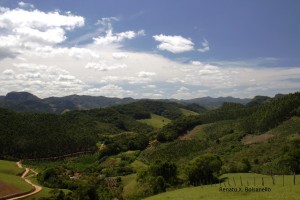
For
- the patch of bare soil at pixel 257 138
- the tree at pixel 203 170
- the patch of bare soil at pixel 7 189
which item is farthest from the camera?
the patch of bare soil at pixel 257 138

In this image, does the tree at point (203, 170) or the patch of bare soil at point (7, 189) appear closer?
the tree at point (203, 170)

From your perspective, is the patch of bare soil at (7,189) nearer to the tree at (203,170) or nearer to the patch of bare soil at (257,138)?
the tree at (203,170)

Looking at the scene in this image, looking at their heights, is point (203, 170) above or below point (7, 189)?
above

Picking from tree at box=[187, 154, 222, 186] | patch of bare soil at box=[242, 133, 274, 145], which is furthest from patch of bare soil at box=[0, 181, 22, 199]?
patch of bare soil at box=[242, 133, 274, 145]

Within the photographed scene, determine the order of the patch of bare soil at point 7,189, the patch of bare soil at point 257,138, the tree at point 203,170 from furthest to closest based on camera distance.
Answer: the patch of bare soil at point 257,138 → the patch of bare soil at point 7,189 → the tree at point 203,170

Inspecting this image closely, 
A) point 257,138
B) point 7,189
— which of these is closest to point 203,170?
point 7,189

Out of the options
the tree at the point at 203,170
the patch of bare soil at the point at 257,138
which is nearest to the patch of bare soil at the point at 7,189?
the tree at the point at 203,170

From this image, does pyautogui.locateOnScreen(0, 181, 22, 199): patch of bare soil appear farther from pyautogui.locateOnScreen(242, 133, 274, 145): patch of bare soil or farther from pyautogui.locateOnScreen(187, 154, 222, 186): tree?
pyautogui.locateOnScreen(242, 133, 274, 145): patch of bare soil

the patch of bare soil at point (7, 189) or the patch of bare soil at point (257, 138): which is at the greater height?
the patch of bare soil at point (257, 138)

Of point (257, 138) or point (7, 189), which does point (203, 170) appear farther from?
point (257, 138)

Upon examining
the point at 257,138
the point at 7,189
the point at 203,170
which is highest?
the point at 257,138

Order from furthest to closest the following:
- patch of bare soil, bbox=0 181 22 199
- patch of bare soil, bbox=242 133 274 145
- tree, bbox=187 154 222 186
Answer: patch of bare soil, bbox=242 133 274 145 < patch of bare soil, bbox=0 181 22 199 < tree, bbox=187 154 222 186

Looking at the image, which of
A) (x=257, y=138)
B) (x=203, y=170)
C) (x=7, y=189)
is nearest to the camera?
(x=203, y=170)

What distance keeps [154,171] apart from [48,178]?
1913 inches
